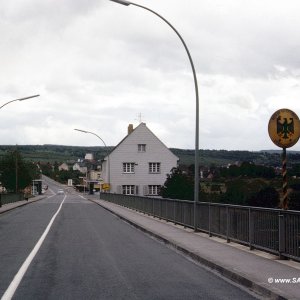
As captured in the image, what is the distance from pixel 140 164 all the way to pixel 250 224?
66385 millimetres

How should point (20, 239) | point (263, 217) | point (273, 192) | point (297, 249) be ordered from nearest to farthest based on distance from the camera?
point (297, 249), point (263, 217), point (20, 239), point (273, 192)

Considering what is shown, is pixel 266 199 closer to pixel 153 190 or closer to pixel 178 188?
pixel 178 188

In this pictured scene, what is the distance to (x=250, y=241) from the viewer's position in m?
13.2

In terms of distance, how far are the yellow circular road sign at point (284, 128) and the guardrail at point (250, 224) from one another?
1.46 meters

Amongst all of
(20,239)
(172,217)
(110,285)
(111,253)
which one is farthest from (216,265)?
(172,217)

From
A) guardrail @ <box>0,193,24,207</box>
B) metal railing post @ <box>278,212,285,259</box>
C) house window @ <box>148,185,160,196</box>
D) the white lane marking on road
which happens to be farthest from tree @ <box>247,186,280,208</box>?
metal railing post @ <box>278,212,285,259</box>

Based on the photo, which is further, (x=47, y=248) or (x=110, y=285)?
(x=47, y=248)

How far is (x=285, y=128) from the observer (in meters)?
11.7

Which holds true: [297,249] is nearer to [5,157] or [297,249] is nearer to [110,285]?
[110,285]

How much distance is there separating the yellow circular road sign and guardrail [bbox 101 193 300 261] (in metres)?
1.46

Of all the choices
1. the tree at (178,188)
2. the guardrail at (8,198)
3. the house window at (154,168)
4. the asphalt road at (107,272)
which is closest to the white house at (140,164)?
the house window at (154,168)

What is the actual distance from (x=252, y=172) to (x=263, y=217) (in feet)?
259

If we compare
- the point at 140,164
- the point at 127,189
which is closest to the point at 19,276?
the point at 127,189

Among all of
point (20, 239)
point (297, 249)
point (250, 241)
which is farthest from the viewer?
point (20, 239)
